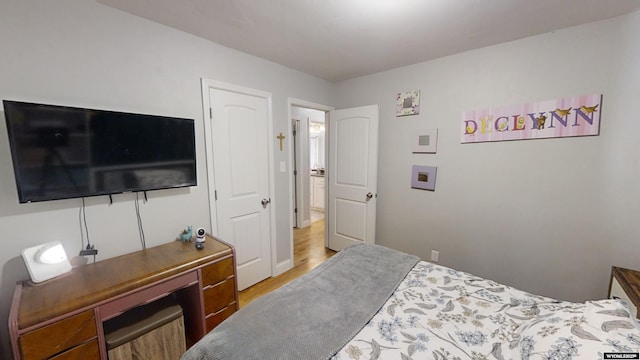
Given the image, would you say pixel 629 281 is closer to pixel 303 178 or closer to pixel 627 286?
pixel 627 286

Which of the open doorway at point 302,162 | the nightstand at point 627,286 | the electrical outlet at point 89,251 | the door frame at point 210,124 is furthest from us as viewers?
the open doorway at point 302,162

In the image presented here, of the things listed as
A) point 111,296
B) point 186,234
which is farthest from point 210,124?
point 111,296

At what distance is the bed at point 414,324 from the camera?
0.87 m

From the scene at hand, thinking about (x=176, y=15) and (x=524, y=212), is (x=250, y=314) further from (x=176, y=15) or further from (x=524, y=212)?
(x=524, y=212)

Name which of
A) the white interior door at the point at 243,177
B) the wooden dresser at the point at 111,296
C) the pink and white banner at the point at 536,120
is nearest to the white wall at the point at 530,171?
the pink and white banner at the point at 536,120

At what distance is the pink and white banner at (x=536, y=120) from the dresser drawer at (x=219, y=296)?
8.12 feet

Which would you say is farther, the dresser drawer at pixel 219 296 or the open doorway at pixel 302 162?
the open doorway at pixel 302 162

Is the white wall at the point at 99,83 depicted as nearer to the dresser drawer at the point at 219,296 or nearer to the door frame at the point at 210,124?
the door frame at the point at 210,124

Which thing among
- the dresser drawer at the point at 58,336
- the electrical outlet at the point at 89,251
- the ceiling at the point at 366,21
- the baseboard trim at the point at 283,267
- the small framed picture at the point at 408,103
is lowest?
the baseboard trim at the point at 283,267

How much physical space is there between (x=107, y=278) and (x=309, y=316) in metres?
1.20

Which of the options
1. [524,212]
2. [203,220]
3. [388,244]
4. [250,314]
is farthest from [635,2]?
[203,220]

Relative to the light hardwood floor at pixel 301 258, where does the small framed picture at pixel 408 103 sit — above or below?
above

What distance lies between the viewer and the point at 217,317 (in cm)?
177

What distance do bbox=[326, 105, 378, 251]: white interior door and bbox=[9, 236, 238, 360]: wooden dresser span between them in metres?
1.74
